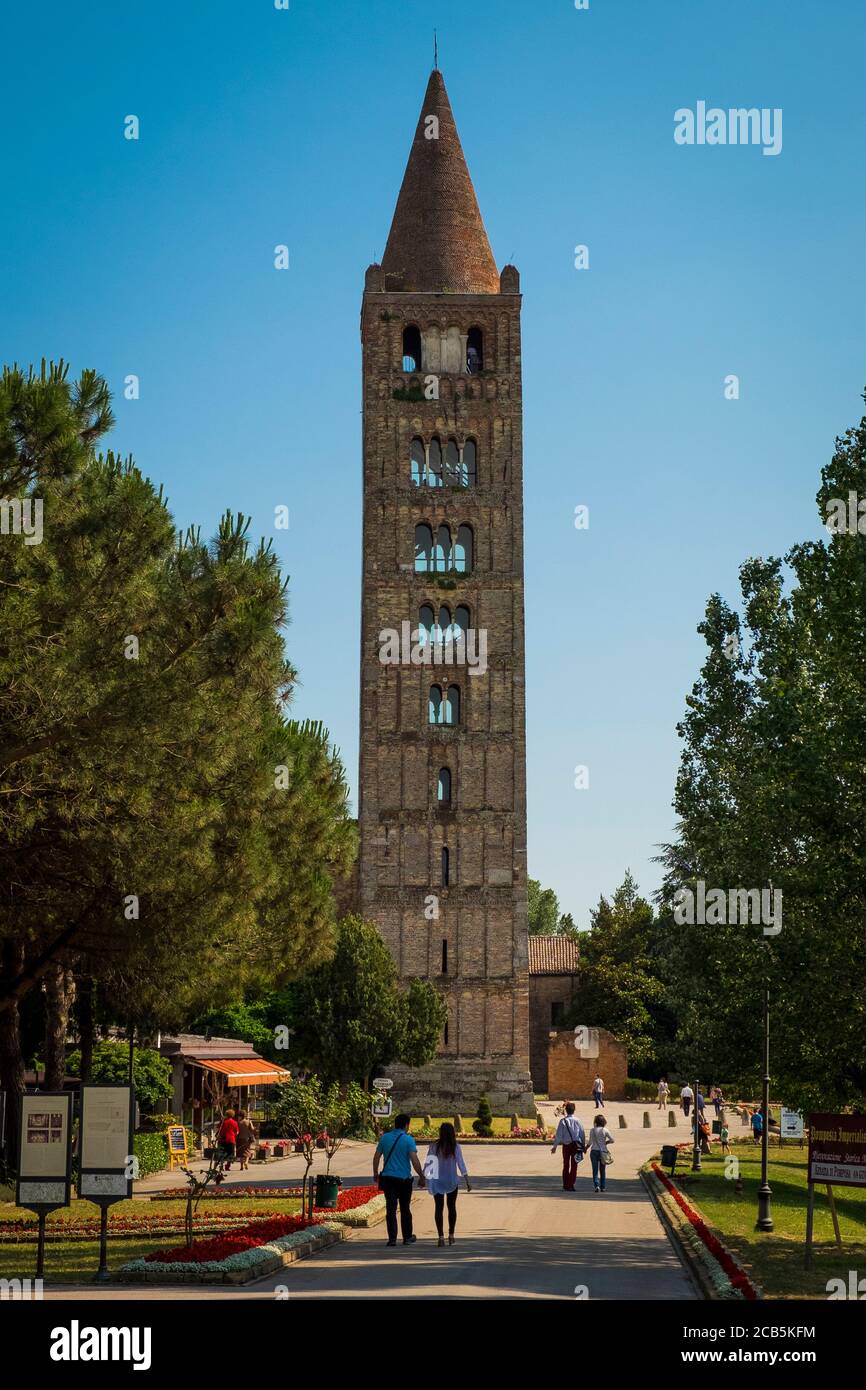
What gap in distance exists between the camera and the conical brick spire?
6819cm

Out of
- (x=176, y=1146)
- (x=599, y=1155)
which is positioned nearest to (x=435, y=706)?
(x=176, y=1146)

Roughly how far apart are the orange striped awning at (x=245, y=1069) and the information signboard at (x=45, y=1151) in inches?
1158

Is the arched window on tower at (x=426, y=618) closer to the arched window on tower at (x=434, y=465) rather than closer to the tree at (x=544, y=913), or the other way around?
the arched window on tower at (x=434, y=465)

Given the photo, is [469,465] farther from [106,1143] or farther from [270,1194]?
[106,1143]

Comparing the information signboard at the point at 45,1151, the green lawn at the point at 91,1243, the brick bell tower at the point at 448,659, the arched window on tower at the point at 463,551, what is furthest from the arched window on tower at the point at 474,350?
the information signboard at the point at 45,1151

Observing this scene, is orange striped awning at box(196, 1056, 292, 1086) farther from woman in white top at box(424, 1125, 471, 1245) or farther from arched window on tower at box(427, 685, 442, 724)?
woman in white top at box(424, 1125, 471, 1245)

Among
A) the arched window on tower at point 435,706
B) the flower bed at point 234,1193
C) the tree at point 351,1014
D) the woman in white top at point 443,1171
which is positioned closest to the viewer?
the woman in white top at point 443,1171

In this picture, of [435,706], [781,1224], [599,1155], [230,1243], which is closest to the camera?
[230,1243]

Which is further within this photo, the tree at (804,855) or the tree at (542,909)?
the tree at (542,909)

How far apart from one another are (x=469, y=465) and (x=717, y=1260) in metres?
51.4

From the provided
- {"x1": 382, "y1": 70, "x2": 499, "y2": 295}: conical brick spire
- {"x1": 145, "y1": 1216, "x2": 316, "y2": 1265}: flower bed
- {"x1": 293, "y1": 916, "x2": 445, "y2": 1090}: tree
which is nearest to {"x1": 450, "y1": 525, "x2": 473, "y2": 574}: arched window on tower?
{"x1": 382, "y1": 70, "x2": 499, "y2": 295}: conical brick spire

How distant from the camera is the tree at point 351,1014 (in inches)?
1940

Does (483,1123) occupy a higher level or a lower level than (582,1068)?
higher

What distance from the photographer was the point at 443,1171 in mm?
18812
